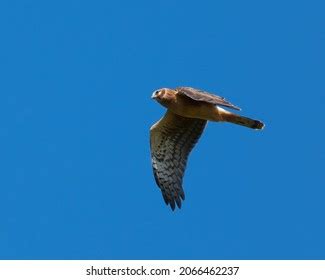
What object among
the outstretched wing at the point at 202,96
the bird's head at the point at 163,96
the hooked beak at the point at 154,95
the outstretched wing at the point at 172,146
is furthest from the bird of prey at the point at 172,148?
the outstretched wing at the point at 202,96

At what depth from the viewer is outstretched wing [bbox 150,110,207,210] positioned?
1778cm

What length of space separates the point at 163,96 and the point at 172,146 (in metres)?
1.52

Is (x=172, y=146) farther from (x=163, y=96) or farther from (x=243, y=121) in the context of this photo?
(x=243, y=121)

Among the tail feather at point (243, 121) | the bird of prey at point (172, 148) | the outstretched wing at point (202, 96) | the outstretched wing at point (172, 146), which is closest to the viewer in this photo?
the outstretched wing at point (202, 96)

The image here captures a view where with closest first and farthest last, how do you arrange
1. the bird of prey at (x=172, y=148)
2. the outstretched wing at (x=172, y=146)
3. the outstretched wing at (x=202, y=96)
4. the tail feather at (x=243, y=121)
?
the outstretched wing at (x=202, y=96)
the tail feather at (x=243, y=121)
the bird of prey at (x=172, y=148)
the outstretched wing at (x=172, y=146)

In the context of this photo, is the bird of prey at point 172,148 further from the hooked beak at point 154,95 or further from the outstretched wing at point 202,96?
the outstretched wing at point 202,96

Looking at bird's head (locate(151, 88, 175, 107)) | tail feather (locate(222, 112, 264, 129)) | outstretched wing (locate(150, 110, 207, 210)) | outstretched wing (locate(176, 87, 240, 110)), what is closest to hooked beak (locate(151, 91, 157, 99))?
bird's head (locate(151, 88, 175, 107))

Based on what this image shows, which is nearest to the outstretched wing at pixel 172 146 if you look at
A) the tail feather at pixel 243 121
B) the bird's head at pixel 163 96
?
the bird's head at pixel 163 96

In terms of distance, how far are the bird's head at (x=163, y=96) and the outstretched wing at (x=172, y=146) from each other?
0.94 metres

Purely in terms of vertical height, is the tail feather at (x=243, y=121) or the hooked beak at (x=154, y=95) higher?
the hooked beak at (x=154, y=95)

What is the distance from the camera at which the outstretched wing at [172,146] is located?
17781 mm

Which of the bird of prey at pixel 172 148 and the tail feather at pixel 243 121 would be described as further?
the bird of prey at pixel 172 148
